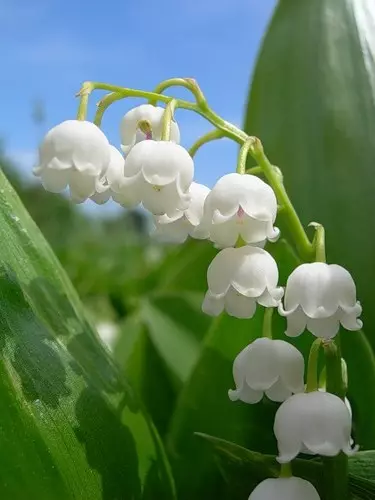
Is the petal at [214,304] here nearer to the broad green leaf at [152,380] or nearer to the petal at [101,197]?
the petal at [101,197]

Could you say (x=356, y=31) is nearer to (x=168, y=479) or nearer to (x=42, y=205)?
(x=168, y=479)

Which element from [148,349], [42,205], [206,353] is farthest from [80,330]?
[42,205]

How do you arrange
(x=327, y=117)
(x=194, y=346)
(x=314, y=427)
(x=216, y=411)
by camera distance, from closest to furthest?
(x=314, y=427) < (x=216, y=411) < (x=327, y=117) < (x=194, y=346)

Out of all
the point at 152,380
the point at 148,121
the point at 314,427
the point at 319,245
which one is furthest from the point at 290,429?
the point at 152,380

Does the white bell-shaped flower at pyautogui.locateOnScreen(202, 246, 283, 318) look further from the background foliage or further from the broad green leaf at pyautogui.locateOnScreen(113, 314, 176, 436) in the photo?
the broad green leaf at pyautogui.locateOnScreen(113, 314, 176, 436)

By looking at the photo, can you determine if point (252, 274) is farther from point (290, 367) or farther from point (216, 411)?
point (216, 411)
